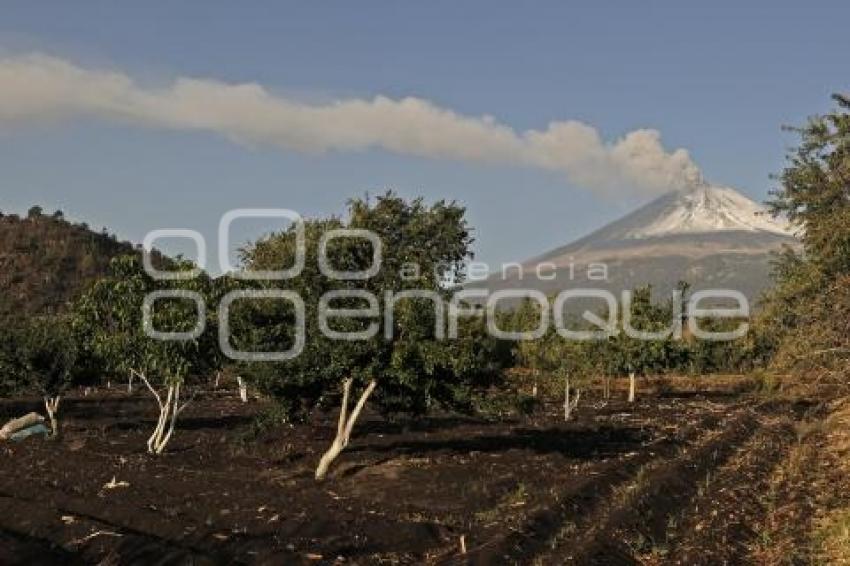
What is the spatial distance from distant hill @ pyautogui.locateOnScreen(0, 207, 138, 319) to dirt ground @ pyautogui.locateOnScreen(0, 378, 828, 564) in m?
91.9

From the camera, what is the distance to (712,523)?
812 inches

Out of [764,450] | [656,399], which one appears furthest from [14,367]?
[656,399]

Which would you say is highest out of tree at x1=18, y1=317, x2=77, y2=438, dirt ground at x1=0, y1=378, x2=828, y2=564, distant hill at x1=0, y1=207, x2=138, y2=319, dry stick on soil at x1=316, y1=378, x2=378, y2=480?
distant hill at x1=0, y1=207, x2=138, y2=319

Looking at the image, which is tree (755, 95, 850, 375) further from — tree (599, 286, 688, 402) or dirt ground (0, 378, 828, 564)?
tree (599, 286, 688, 402)

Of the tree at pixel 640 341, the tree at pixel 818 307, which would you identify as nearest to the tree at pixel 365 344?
the tree at pixel 818 307

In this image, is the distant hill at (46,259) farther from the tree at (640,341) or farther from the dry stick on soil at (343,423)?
the dry stick on soil at (343,423)

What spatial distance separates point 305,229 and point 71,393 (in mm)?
31222

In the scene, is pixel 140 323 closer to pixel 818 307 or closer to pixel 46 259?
pixel 818 307

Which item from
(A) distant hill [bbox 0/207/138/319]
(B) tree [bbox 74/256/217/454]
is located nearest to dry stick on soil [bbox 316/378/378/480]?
(B) tree [bbox 74/256/217/454]

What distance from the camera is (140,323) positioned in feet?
108

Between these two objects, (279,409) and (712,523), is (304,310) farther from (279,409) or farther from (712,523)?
(712,523)

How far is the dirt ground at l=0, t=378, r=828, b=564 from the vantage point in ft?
61.1

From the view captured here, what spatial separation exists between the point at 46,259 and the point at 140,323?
383 ft

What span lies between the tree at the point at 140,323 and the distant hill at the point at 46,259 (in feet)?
294
